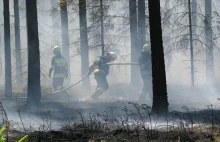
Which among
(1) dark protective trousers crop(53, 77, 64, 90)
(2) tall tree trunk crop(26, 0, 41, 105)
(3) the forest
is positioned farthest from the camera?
(1) dark protective trousers crop(53, 77, 64, 90)

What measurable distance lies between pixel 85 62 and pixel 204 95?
5704 mm

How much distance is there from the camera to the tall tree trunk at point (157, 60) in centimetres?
1009

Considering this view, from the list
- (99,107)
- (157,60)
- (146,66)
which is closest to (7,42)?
(146,66)

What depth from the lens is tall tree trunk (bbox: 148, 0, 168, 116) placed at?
397 inches

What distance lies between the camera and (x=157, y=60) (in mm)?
10117

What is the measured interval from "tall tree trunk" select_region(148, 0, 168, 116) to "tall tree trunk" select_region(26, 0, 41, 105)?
5519 mm

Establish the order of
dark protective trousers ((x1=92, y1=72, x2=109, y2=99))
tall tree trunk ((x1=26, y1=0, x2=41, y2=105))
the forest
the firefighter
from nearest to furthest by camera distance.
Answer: the forest
tall tree trunk ((x1=26, y1=0, x2=41, y2=105))
the firefighter
dark protective trousers ((x1=92, y1=72, x2=109, y2=99))

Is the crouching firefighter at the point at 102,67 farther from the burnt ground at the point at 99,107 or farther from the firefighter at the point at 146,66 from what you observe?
the firefighter at the point at 146,66

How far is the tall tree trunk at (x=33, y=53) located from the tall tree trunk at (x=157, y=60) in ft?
18.1

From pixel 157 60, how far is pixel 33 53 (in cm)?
599

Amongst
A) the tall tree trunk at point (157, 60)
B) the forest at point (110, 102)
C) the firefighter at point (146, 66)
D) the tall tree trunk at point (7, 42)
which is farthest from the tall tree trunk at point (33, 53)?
the tall tree trunk at point (7, 42)

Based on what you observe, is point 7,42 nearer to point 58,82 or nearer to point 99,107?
point 58,82

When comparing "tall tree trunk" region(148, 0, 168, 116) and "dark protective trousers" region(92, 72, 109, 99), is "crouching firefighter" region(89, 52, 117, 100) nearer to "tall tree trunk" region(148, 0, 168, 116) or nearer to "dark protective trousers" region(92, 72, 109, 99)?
"dark protective trousers" region(92, 72, 109, 99)

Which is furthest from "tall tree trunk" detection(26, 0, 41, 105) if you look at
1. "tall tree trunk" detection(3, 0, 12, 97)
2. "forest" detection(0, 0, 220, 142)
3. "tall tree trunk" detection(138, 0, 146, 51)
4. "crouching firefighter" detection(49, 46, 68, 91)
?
"tall tree trunk" detection(138, 0, 146, 51)
